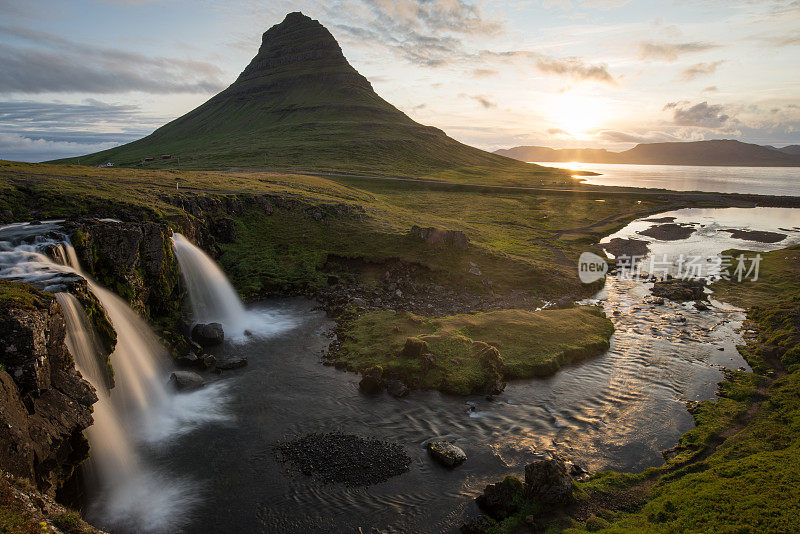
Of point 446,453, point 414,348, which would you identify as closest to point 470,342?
point 414,348

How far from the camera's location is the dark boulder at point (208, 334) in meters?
36.6

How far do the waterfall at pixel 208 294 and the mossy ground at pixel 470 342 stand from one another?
37.0 ft

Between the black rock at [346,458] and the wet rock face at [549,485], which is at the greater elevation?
the wet rock face at [549,485]

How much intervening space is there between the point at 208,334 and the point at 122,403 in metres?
11.2

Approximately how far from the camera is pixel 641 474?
2092 centimetres

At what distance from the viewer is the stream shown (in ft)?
63.1

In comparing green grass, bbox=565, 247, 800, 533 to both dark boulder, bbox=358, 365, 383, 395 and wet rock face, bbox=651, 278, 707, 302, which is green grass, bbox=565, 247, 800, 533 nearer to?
dark boulder, bbox=358, 365, 383, 395

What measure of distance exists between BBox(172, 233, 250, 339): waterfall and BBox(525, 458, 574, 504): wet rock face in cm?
2914

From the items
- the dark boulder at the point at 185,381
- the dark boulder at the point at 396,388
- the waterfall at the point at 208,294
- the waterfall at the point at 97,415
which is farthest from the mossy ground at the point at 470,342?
the waterfall at the point at 97,415

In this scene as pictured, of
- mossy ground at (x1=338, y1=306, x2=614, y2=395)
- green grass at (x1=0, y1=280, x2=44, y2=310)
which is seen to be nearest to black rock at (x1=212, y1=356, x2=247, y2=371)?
mossy ground at (x1=338, y1=306, x2=614, y2=395)

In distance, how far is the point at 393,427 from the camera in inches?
1002

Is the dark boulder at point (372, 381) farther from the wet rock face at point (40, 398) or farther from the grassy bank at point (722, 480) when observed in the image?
the wet rock face at point (40, 398)

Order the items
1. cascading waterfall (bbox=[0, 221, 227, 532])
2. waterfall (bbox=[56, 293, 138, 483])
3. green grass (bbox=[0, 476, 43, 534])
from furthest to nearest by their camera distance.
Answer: waterfall (bbox=[56, 293, 138, 483]), cascading waterfall (bbox=[0, 221, 227, 532]), green grass (bbox=[0, 476, 43, 534])

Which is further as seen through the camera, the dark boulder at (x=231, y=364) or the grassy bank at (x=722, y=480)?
the dark boulder at (x=231, y=364)
